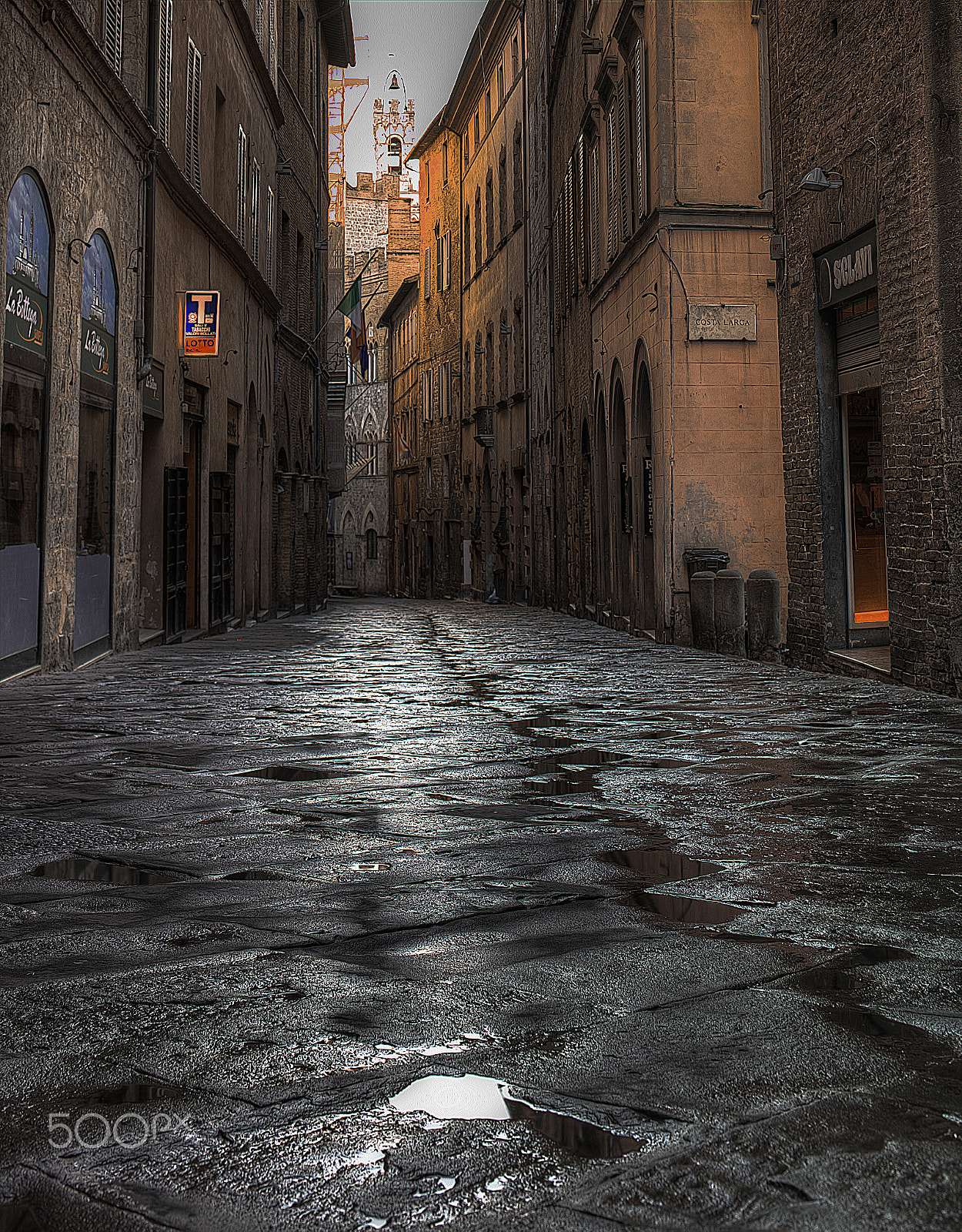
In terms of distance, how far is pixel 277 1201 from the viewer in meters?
1.75

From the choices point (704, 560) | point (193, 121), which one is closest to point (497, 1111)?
point (704, 560)

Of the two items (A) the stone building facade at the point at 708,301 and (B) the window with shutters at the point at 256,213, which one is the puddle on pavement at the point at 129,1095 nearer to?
(A) the stone building facade at the point at 708,301

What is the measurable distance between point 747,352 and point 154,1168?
14055mm

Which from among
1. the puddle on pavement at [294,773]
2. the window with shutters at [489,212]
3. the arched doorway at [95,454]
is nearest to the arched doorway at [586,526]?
the arched doorway at [95,454]

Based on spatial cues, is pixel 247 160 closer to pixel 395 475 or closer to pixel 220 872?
pixel 220 872

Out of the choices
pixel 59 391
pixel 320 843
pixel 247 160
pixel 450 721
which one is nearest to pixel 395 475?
pixel 247 160

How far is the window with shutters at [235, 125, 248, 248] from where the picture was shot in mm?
19797

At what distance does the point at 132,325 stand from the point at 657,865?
1106 centimetres

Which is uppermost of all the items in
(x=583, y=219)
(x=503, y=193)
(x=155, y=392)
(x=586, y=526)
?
(x=503, y=193)

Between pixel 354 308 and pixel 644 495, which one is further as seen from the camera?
pixel 354 308

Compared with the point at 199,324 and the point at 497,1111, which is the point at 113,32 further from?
the point at 497,1111

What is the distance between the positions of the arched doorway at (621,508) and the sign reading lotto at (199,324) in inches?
223

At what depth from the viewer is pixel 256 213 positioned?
2158cm

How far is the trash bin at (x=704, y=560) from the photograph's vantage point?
1444cm
